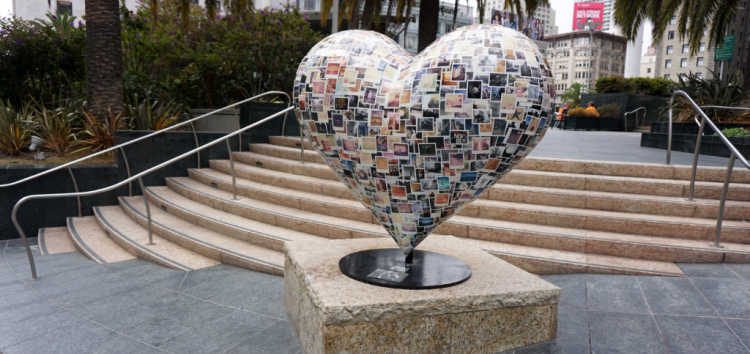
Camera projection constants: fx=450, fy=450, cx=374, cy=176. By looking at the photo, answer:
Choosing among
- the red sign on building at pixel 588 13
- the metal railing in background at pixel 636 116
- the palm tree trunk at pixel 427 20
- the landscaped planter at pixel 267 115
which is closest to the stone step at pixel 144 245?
the landscaped planter at pixel 267 115

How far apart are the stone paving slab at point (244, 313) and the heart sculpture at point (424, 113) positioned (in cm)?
121

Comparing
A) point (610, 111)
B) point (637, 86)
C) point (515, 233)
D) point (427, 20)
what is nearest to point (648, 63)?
point (637, 86)

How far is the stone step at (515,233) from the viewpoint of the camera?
4043mm

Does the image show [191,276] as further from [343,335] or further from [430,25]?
[430,25]

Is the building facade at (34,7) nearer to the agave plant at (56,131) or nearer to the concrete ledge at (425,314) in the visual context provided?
the agave plant at (56,131)

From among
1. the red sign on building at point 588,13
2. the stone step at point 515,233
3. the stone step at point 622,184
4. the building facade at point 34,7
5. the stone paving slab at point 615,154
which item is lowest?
the stone step at point 515,233

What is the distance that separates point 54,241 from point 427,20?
774cm

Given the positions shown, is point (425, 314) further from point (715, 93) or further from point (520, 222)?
point (715, 93)

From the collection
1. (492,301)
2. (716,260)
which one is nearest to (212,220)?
(492,301)

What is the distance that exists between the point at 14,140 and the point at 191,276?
5626mm

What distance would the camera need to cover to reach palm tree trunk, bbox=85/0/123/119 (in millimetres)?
7781

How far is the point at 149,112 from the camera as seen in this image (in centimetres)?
824

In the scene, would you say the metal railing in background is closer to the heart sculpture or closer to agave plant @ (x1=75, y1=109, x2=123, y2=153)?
agave plant @ (x1=75, y1=109, x2=123, y2=153)

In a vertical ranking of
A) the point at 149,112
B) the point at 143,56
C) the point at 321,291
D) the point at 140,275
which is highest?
the point at 143,56
